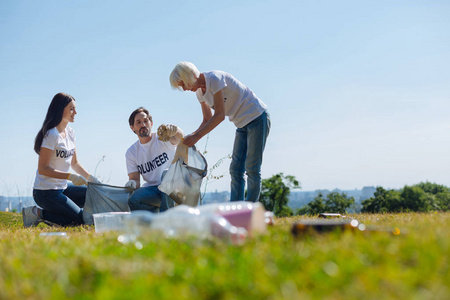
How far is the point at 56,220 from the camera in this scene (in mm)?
5949

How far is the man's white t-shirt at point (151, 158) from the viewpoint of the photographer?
5.68 m

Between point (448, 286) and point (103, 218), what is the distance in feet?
12.5

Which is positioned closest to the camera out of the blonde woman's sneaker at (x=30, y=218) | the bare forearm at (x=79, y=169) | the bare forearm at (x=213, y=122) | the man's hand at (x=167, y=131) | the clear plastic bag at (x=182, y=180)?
the bare forearm at (x=213, y=122)

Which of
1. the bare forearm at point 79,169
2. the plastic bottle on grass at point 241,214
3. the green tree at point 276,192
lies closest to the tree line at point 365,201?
the green tree at point 276,192

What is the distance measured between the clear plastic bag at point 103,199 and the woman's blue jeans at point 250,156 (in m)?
1.71

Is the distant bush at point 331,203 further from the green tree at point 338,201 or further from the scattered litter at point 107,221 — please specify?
the scattered litter at point 107,221

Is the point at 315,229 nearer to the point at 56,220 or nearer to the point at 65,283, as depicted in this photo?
the point at 65,283

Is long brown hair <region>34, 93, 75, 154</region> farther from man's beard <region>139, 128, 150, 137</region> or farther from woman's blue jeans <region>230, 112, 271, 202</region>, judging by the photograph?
woman's blue jeans <region>230, 112, 271, 202</region>

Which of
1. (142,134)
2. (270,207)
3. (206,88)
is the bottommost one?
(270,207)

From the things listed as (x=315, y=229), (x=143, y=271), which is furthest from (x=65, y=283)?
(x=315, y=229)

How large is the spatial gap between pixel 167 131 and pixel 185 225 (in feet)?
10.7

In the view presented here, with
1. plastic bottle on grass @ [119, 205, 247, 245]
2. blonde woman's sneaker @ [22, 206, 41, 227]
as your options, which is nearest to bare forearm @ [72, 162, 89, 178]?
blonde woman's sneaker @ [22, 206, 41, 227]

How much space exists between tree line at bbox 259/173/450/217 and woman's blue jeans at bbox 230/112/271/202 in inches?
1597

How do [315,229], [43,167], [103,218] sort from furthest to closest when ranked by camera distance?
[43,167] → [103,218] → [315,229]
